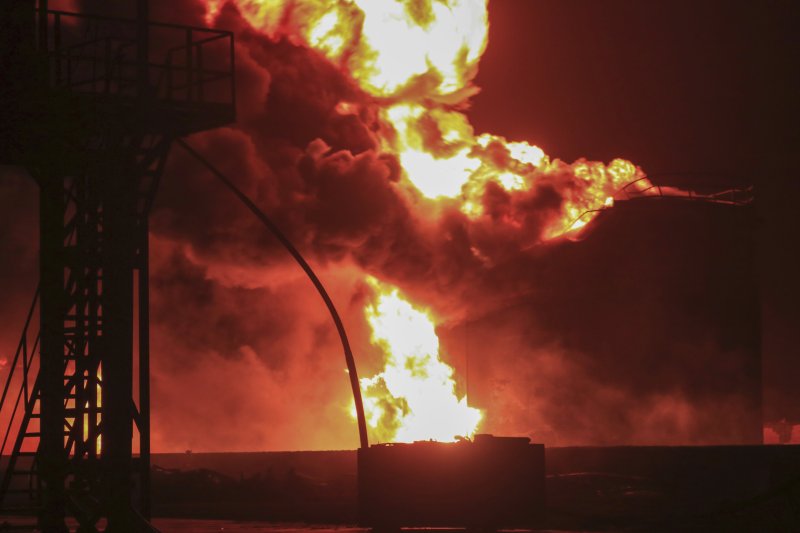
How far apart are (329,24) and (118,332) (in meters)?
16.9

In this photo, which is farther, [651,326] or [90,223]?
[651,326]

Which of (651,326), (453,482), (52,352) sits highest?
(651,326)

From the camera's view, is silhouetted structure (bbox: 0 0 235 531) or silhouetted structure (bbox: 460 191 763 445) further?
silhouetted structure (bbox: 460 191 763 445)

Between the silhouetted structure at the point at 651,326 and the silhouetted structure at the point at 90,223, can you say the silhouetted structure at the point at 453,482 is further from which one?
the silhouetted structure at the point at 651,326

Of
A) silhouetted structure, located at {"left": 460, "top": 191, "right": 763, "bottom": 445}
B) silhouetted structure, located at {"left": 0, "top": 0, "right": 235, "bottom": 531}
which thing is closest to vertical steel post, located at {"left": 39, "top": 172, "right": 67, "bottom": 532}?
silhouetted structure, located at {"left": 0, "top": 0, "right": 235, "bottom": 531}

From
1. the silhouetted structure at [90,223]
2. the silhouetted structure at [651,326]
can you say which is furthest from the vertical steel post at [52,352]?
the silhouetted structure at [651,326]

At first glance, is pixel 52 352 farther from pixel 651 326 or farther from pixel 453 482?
pixel 651 326

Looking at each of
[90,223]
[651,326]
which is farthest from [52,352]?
[651,326]

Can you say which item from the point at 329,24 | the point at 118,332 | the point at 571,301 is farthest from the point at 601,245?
the point at 118,332

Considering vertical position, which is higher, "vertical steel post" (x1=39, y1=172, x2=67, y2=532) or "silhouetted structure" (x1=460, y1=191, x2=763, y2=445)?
"silhouetted structure" (x1=460, y1=191, x2=763, y2=445)

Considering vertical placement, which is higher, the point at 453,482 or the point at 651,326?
the point at 651,326

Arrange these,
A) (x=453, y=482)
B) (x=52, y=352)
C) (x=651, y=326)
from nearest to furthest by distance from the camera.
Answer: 1. (x=52, y=352)
2. (x=453, y=482)
3. (x=651, y=326)

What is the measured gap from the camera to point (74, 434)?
26188 millimetres

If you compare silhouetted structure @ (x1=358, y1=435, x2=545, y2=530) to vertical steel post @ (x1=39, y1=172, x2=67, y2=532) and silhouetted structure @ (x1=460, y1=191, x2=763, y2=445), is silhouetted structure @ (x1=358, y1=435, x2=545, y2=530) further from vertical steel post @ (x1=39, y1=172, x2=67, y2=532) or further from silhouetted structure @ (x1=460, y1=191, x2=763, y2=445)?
silhouetted structure @ (x1=460, y1=191, x2=763, y2=445)
